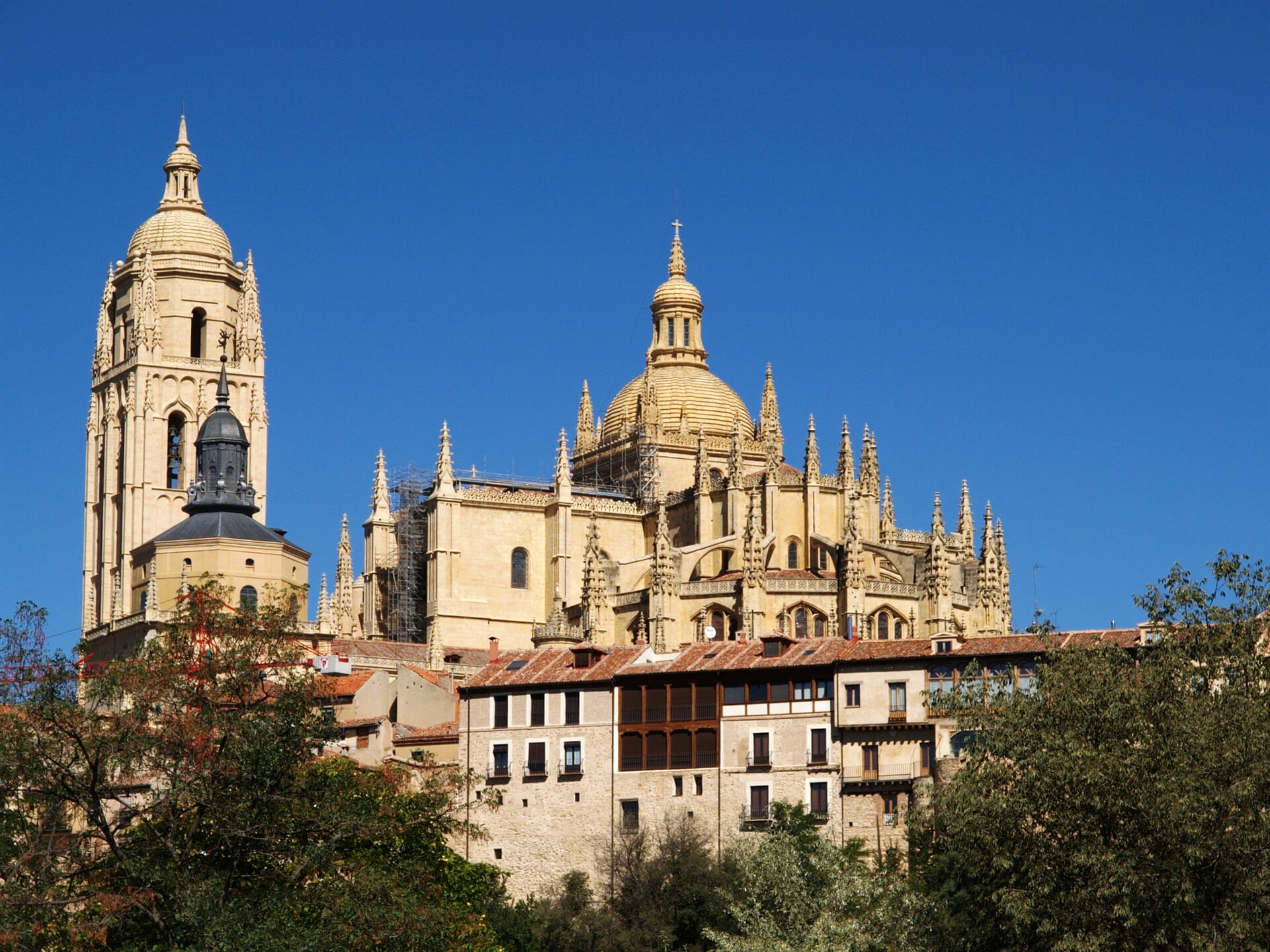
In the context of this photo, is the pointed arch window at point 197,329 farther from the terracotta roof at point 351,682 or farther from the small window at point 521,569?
the terracotta roof at point 351,682

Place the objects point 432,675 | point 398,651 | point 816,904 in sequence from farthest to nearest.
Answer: point 398,651 < point 432,675 < point 816,904

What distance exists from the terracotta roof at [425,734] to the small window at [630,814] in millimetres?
7787

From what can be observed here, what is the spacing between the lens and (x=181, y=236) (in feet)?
413

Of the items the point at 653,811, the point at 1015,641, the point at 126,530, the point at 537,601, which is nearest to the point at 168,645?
the point at 653,811

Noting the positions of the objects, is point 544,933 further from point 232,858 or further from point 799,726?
point 232,858

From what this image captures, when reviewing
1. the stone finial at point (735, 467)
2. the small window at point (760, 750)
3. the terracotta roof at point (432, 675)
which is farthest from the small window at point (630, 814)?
the stone finial at point (735, 467)

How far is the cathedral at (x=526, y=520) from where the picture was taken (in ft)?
321

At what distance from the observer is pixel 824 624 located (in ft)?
319

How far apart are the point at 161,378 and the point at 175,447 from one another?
10.4 ft

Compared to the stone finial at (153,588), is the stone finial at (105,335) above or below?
above

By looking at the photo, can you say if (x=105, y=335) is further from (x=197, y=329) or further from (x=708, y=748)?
A: (x=708, y=748)

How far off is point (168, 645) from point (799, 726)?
87.4ft

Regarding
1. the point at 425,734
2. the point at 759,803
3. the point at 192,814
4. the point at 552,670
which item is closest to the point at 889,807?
the point at 759,803

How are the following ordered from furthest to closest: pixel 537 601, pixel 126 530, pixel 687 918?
pixel 126 530, pixel 537 601, pixel 687 918
